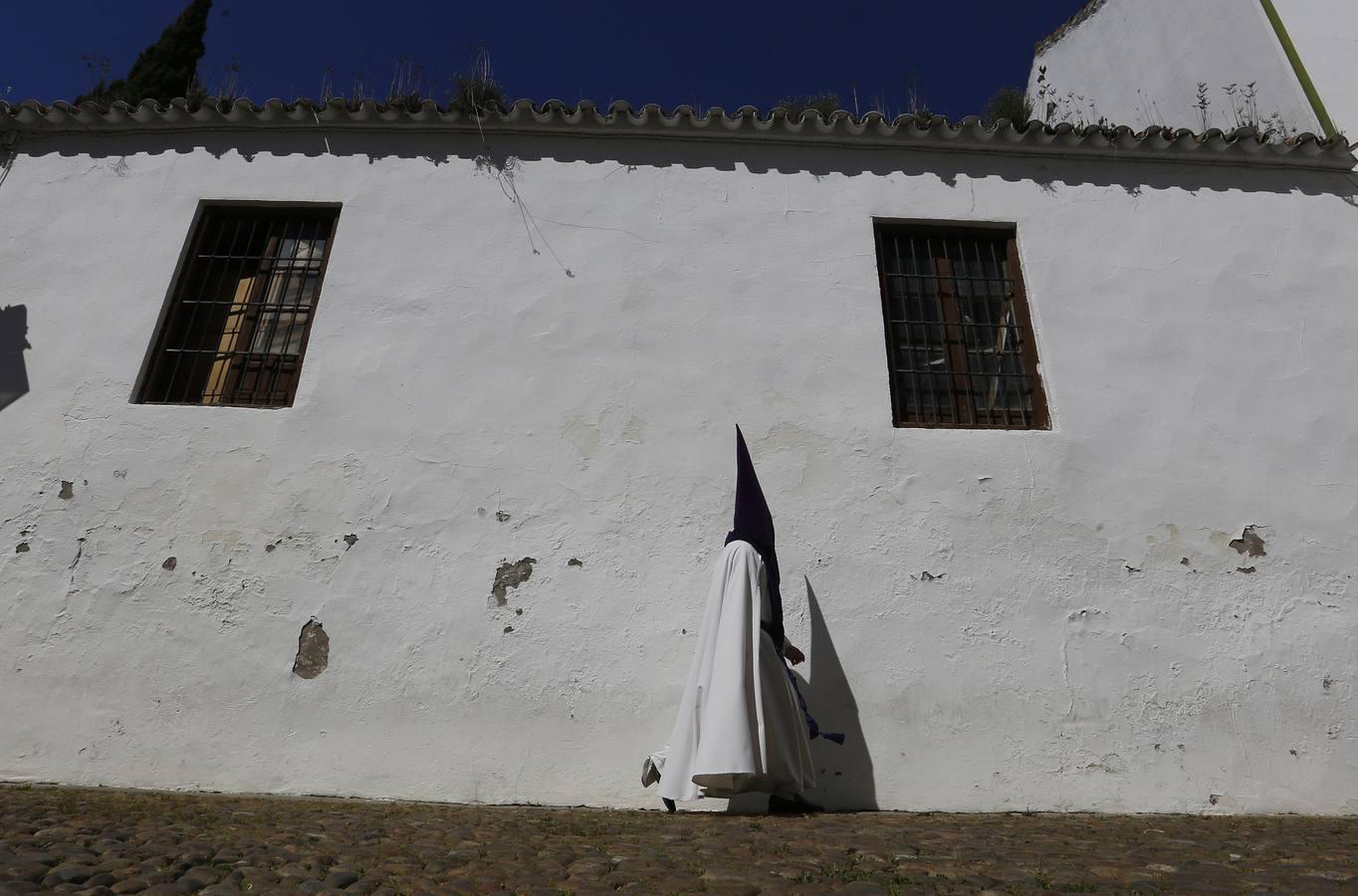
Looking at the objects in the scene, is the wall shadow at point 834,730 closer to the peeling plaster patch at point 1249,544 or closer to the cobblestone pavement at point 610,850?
the cobblestone pavement at point 610,850

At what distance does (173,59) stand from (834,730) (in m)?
10.9

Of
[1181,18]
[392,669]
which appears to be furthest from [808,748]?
[1181,18]

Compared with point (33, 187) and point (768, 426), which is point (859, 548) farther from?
point (33, 187)

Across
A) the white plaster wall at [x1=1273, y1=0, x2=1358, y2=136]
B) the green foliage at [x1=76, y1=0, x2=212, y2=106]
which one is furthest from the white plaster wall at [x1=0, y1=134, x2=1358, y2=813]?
the green foliage at [x1=76, y1=0, x2=212, y2=106]

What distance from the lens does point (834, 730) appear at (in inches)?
174

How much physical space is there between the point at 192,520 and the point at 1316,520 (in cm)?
633

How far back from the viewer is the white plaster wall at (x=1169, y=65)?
7.15m

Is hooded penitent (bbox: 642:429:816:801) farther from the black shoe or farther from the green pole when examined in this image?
the green pole

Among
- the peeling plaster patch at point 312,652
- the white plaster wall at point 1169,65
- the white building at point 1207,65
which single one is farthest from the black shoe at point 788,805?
the white building at point 1207,65

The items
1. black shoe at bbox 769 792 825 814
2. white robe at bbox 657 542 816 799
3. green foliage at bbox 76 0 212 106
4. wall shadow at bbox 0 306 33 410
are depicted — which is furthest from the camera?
green foliage at bbox 76 0 212 106

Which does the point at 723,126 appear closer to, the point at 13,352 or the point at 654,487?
the point at 654,487

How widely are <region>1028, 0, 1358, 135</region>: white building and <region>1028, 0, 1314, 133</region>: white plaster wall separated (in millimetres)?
11

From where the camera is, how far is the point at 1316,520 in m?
4.87

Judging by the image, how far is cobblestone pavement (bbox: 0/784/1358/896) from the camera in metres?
2.64
